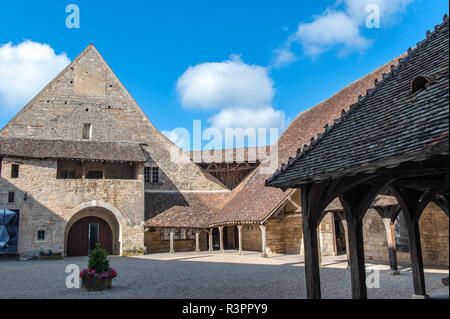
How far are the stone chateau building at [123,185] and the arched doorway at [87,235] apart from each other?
0.05 metres

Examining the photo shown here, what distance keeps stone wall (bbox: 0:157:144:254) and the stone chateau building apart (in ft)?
0.16

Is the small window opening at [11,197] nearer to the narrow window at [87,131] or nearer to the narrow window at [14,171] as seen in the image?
the narrow window at [14,171]

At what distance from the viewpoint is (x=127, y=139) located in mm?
22438

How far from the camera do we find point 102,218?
69.6ft

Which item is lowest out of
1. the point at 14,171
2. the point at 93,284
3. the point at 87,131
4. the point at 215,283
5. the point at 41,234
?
the point at 215,283

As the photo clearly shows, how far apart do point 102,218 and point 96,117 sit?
5888mm

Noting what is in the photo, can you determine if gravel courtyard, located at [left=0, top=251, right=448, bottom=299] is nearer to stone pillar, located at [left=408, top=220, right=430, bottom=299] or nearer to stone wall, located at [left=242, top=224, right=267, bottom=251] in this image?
stone pillar, located at [left=408, top=220, right=430, bottom=299]

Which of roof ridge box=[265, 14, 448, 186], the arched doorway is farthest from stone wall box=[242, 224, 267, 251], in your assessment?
roof ridge box=[265, 14, 448, 186]

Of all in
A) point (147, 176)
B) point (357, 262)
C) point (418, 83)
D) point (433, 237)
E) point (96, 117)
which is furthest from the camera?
point (147, 176)

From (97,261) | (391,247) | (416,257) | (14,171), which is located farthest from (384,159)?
(14,171)

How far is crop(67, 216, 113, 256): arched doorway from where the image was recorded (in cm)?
2056

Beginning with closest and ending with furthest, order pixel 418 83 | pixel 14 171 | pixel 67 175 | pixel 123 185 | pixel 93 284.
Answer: pixel 418 83 < pixel 93 284 < pixel 14 171 < pixel 123 185 < pixel 67 175

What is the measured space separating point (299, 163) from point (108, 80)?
1952 cm

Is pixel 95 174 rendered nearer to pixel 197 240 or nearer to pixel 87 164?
pixel 87 164
